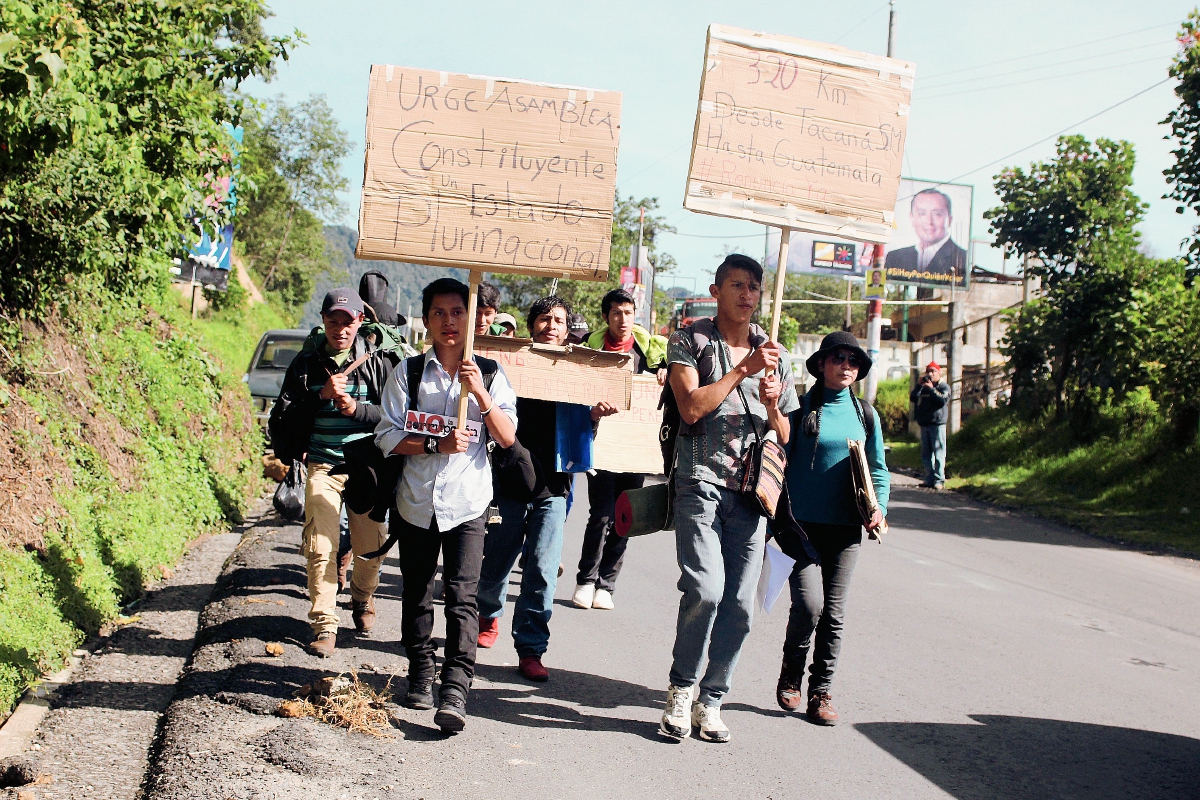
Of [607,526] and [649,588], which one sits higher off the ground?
[607,526]

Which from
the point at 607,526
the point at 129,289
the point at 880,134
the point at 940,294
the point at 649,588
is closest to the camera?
the point at 880,134

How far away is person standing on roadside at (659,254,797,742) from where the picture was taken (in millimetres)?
4898

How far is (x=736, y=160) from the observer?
5.04 metres

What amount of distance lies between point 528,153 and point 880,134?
161 centimetres

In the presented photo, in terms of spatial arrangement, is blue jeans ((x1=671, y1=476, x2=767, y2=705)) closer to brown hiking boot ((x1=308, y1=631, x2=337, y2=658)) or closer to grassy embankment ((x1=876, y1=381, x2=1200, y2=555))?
brown hiking boot ((x1=308, y1=631, x2=337, y2=658))

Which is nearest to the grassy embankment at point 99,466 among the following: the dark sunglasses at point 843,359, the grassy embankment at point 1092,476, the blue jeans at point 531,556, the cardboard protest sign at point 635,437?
the blue jeans at point 531,556

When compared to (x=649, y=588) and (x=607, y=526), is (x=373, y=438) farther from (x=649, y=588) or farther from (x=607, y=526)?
(x=649, y=588)

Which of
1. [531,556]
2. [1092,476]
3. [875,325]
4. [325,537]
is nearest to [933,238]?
[875,325]

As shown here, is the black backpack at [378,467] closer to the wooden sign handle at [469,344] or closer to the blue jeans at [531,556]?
the wooden sign handle at [469,344]

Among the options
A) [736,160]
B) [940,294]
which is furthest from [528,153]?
[940,294]

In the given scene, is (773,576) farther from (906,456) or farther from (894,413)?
(894,413)

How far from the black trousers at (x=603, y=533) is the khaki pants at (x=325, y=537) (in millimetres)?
1725

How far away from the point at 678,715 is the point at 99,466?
526 centimetres

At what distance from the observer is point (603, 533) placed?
7703 millimetres
